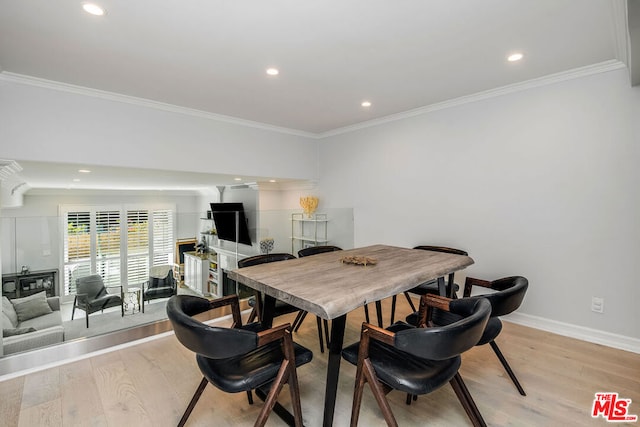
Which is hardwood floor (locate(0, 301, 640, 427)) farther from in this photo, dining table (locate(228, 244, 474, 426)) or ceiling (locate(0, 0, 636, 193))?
ceiling (locate(0, 0, 636, 193))

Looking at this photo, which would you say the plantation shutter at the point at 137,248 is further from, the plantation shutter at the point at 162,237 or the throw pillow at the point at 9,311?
the throw pillow at the point at 9,311

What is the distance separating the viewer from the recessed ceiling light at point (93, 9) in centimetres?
170

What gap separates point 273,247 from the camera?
4148mm

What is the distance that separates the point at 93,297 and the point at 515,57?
425 centimetres

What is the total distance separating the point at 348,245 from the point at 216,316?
85.8 inches

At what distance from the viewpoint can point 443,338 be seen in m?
1.27

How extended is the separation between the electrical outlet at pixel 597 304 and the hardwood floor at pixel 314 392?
310 millimetres

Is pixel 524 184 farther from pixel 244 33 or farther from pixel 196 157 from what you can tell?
pixel 196 157

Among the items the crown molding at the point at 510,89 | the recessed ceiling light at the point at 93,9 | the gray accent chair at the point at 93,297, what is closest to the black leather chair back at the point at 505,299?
the crown molding at the point at 510,89

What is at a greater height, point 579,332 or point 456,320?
point 456,320

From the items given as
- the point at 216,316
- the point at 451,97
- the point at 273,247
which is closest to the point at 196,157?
the point at 273,247

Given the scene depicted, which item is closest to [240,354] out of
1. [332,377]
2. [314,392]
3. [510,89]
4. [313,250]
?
[332,377]

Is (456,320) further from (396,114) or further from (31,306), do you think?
(31,306)

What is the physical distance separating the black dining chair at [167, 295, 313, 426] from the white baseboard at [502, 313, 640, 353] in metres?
2.63
